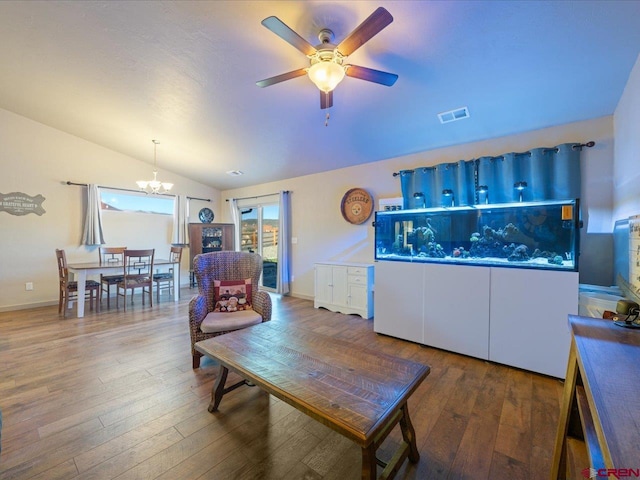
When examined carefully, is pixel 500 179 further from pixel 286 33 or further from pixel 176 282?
pixel 176 282

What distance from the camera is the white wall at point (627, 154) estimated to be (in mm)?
1891

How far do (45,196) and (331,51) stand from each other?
546 cm

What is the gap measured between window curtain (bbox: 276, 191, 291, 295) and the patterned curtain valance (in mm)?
2449

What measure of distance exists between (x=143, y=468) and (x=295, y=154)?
3877mm

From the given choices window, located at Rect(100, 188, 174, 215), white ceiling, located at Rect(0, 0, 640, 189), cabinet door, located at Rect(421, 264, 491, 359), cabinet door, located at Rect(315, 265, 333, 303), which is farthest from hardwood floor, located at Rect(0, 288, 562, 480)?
window, located at Rect(100, 188, 174, 215)

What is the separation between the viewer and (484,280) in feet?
8.51

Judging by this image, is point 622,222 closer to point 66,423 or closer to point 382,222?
point 382,222

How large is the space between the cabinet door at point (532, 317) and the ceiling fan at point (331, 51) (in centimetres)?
207

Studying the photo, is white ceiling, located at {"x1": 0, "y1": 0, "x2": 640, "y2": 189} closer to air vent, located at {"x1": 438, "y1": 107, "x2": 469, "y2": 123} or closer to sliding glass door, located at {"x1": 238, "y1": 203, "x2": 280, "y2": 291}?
air vent, located at {"x1": 438, "y1": 107, "x2": 469, "y2": 123}

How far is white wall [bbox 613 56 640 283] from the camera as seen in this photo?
74.4 inches

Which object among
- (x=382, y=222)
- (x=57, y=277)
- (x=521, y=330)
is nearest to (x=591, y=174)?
(x=521, y=330)

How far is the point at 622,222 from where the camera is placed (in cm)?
216

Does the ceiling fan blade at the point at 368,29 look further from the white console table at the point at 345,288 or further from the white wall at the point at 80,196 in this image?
the white console table at the point at 345,288

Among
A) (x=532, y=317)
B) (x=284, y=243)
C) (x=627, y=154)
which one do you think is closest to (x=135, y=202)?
(x=284, y=243)
